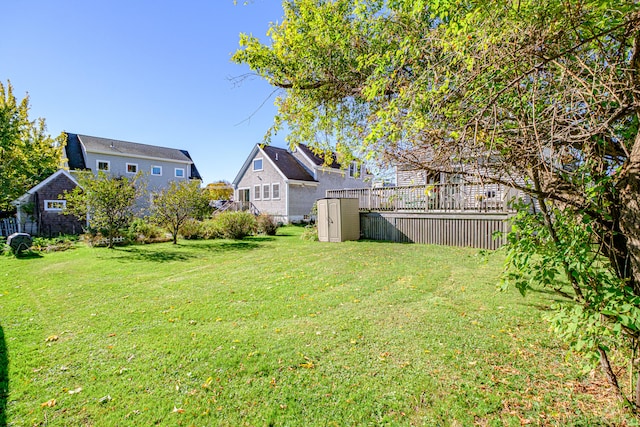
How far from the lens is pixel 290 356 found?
3396 mm

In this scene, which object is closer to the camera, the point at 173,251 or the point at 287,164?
the point at 173,251

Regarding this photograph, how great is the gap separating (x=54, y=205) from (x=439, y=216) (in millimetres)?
21083

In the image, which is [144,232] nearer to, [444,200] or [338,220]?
[338,220]

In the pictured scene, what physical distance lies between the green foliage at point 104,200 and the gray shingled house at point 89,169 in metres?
5.21

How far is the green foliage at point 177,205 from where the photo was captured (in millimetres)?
13766

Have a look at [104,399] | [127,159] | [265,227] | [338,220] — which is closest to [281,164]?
[265,227]

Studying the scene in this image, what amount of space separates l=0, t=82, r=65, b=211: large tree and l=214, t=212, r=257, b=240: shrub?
11527mm

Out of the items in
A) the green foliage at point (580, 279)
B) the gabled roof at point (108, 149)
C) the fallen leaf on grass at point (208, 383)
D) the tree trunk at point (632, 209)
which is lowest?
the fallen leaf on grass at point (208, 383)

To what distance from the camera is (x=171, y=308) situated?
5117mm

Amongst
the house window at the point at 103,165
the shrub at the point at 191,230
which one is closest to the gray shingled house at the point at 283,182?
the shrub at the point at 191,230

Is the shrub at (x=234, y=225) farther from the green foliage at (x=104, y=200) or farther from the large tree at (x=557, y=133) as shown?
the large tree at (x=557, y=133)

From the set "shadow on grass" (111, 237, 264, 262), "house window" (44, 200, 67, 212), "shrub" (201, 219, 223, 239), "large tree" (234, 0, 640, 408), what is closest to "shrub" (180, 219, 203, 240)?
"shrub" (201, 219, 223, 239)

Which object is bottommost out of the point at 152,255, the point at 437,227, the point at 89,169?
the point at 152,255

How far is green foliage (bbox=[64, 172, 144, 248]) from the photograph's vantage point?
11758mm
